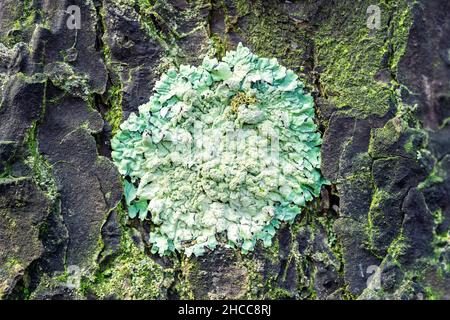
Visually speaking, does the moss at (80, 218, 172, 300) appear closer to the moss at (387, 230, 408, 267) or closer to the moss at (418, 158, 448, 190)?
the moss at (387, 230, 408, 267)

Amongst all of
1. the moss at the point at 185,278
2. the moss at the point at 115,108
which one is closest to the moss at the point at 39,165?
the moss at the point at 115,108

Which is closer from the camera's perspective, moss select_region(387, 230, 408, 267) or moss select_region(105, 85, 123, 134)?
moss select_region(387, 230, 408, 267)

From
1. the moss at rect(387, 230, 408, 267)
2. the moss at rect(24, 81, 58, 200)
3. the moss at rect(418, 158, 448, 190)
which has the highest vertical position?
the moss at rect(24, 81, 58, 200)

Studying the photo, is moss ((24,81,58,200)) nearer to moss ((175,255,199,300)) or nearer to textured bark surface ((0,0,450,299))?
textured bark surface ((0,0,450,299))

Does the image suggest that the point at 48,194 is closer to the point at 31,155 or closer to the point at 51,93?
the point at 31,155

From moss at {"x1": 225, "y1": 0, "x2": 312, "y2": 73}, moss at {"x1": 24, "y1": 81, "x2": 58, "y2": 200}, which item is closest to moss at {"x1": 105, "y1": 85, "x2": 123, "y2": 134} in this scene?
moss at {"x1": 24, "y1": 81, "x2": 58, "y2": 200}

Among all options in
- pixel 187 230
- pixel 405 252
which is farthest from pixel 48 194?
pixel 405 252

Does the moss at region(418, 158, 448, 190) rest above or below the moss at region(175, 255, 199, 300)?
above
